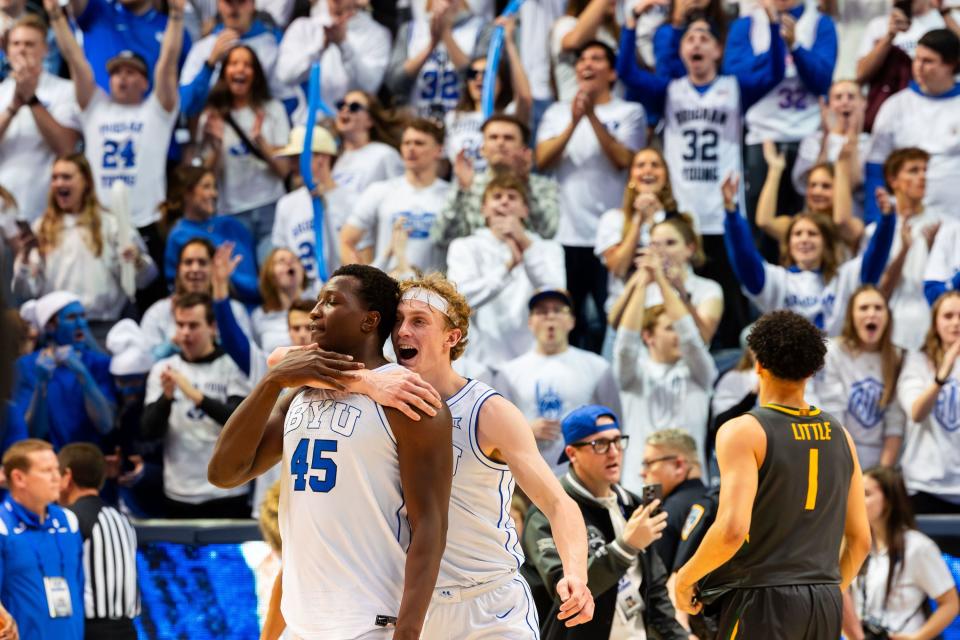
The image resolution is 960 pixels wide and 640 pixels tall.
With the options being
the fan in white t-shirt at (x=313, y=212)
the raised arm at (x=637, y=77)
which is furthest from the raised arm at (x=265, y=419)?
the raised arm at (x=637, y=77)

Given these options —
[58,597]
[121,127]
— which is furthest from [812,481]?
[121,127]

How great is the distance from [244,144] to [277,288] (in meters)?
1.67

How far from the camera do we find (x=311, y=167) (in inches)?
437

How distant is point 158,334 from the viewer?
10625 mm

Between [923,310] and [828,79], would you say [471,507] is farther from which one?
[828,79]

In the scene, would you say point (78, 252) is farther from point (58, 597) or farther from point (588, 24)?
point (588, 24)

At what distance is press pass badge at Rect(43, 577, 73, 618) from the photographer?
732 cm

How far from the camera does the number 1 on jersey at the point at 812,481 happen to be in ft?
16.8

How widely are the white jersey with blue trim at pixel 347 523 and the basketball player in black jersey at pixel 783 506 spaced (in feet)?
4.55

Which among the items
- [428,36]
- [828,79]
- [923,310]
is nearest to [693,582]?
[923,310]

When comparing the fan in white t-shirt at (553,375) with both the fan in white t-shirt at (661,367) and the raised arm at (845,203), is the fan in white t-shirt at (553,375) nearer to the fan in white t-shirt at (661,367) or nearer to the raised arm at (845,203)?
the fan in white t-shirt at (661,367)

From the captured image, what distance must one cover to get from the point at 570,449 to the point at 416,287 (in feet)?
6.05

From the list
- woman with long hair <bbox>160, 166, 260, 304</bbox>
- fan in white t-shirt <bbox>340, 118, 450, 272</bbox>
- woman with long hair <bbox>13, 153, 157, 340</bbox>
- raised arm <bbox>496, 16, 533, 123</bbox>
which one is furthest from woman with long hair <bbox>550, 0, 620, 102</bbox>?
woman with long hair <bbox>13, 153, 157, 340</bbox>

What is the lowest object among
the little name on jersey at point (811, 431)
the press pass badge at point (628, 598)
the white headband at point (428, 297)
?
the press pass badge at point (628, 598)
